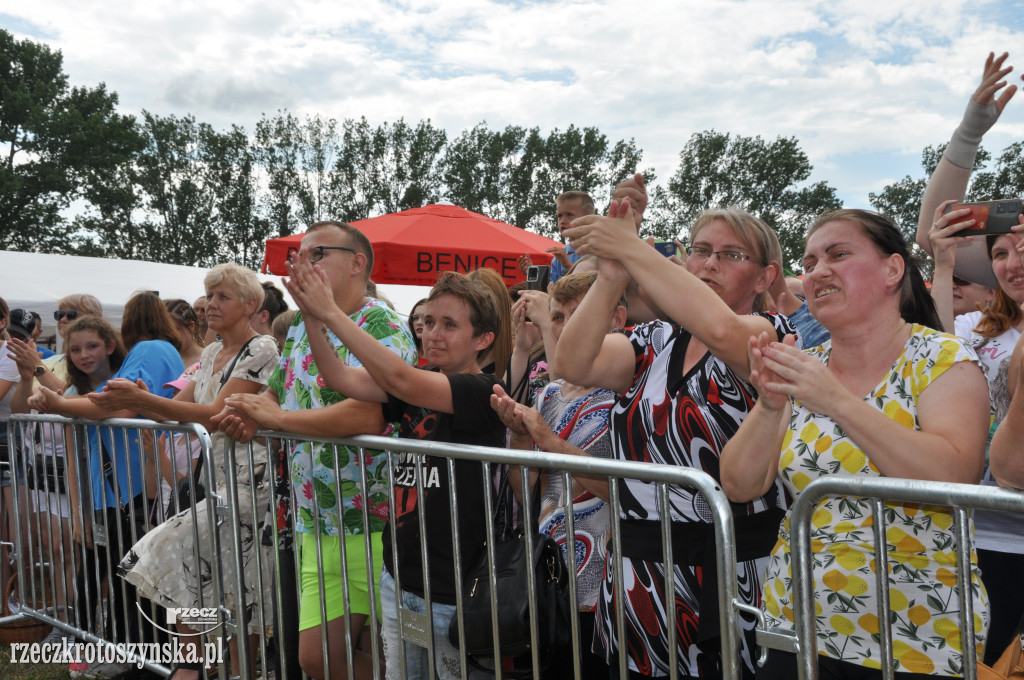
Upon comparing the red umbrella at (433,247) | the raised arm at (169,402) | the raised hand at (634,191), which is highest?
the red umbrella at (433,247)

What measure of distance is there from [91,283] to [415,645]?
13508mm

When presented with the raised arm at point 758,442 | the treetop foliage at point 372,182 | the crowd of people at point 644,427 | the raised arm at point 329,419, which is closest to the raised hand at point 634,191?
the crowd of people at point 644,427

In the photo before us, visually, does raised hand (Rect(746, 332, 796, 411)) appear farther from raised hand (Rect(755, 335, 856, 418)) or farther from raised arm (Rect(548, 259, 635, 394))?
raised arm (Rect(548, 259, 635, 394))

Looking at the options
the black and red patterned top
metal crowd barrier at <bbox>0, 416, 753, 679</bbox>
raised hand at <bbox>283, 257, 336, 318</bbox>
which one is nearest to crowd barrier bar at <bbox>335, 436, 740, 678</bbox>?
metal crowd barrier at <bbox>0, 416, 753, 679</bbox>

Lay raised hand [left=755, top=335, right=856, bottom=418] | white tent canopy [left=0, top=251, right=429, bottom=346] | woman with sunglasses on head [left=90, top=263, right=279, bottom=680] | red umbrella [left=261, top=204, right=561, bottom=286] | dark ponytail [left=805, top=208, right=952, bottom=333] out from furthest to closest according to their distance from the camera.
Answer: white tent canopy [left=0, top=251, right=429, bottom=346]
red umbrella [left=261, top=204, right=561, bottom=286]
woman with sunglasses on head [left=90, top=263, right=279, bottom=680]
dark ponytail [left=805, top=208, right=952, bottom=333]
raised hand [left=755, top=335, right=856, bottom=418]

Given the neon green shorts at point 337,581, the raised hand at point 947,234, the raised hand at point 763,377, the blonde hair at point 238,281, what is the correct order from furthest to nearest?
the blonde hair at point 238,281
the neon green shorts at point 337,581
the raised hand at point 947,234
the raised hand at point 763,377

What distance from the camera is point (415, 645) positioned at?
287 centimetres

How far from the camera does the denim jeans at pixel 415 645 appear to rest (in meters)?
2.73

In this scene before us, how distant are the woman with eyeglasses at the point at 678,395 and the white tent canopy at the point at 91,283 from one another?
9848mm

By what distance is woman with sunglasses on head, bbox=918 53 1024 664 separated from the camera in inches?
94.8

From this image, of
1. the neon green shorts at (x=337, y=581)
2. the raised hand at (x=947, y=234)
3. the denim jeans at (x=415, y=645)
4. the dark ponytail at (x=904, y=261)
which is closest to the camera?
the dark ponytail at (x=904, y=261)

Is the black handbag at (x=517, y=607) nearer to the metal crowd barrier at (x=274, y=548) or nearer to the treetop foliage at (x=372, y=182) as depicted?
the metal crowd barrier at (x=274, y=548)

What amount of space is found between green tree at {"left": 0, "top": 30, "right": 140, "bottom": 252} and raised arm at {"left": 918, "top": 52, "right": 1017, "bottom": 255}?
43260 mm

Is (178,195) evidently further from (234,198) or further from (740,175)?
(740,175)
